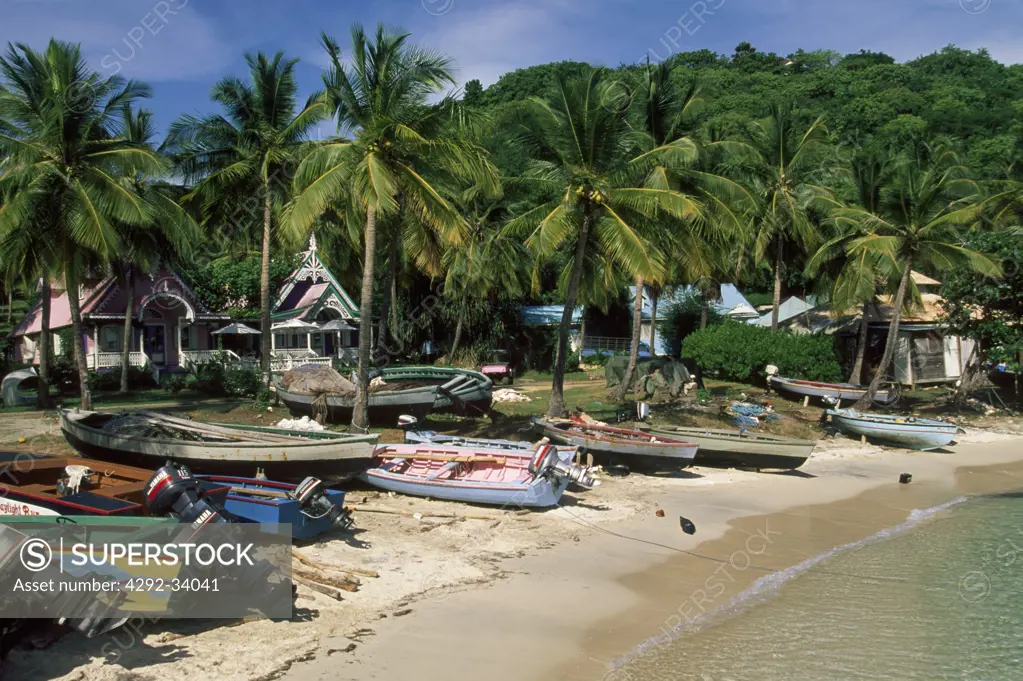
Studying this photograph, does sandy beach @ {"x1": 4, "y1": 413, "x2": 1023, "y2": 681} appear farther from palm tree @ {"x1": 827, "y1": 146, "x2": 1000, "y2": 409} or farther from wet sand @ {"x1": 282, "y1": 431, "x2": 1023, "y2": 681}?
palm tree @ {"x1": 827, "y1": 146, "x2": 1000, "y2": 409}

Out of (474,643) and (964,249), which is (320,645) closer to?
(474,643)

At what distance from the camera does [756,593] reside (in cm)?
1154

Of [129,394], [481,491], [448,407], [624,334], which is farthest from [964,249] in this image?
[129,394]

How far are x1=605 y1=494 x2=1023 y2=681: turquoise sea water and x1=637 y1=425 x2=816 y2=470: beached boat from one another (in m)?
4.27

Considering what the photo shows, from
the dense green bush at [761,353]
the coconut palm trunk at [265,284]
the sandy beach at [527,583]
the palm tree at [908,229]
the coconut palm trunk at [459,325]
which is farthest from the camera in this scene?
the coconut palm trunk at [459,325]

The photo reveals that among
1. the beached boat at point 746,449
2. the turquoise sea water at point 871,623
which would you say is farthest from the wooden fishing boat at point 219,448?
the beached boat at point 746,449

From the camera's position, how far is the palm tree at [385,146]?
16.6 m

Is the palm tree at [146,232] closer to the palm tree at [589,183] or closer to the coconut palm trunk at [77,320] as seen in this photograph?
the coconut palm trunk at [77,320]

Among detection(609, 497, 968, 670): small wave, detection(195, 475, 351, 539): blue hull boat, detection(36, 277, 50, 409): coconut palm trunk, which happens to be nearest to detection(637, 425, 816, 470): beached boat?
detection(609, 497, 968, 670): small wave

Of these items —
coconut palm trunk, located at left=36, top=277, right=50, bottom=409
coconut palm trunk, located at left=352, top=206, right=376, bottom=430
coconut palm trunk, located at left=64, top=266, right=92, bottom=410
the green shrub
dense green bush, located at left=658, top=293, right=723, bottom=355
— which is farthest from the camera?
dense green bush, located at left=658, top=293, right=723, bottom=355

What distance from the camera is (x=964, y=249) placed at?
26.4 meters

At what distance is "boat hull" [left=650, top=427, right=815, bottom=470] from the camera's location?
18.8m

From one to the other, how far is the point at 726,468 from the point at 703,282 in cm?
1648

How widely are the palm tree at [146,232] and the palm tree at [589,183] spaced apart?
366 inches
